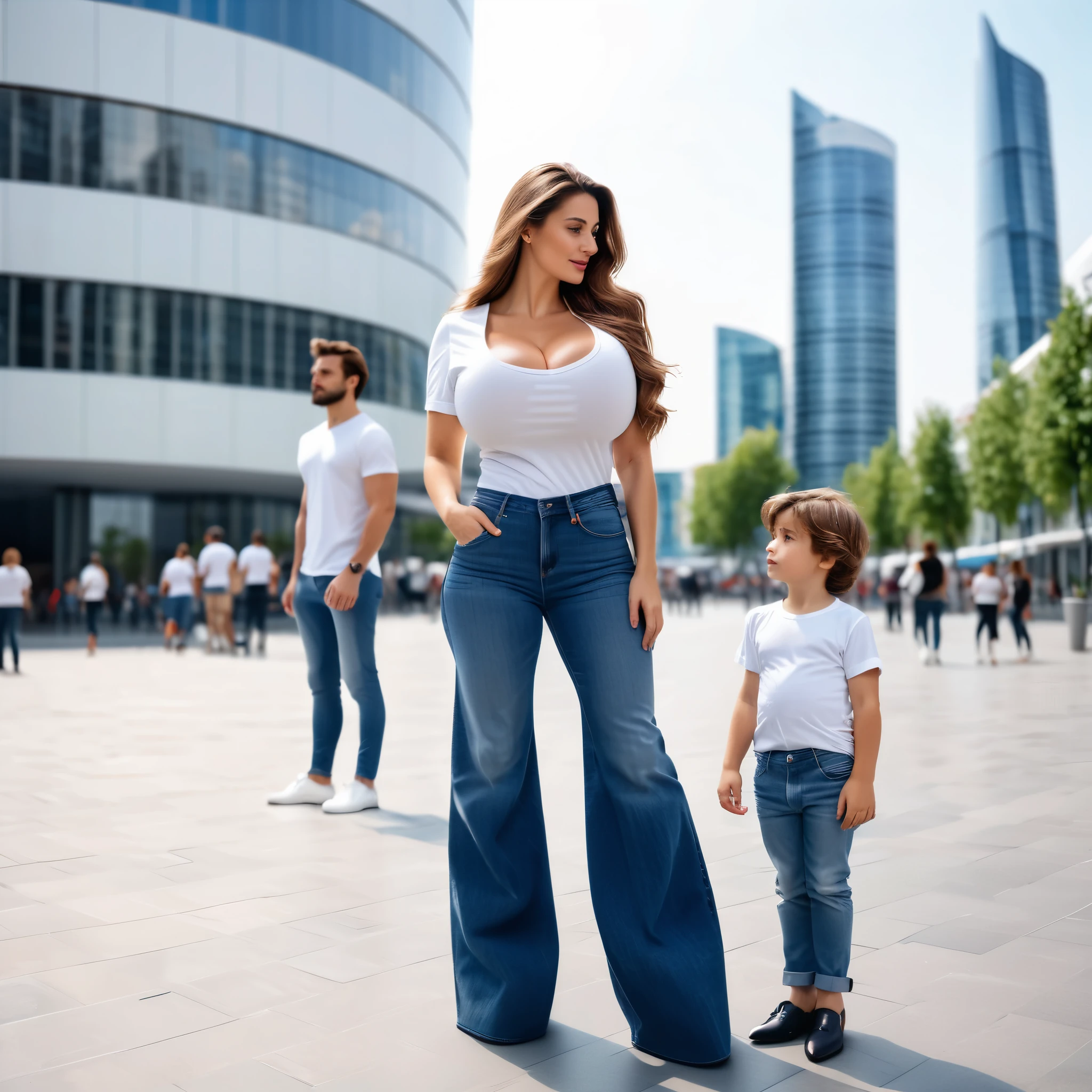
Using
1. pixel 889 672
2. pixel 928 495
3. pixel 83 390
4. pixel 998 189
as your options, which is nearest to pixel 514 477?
pixel 889 672

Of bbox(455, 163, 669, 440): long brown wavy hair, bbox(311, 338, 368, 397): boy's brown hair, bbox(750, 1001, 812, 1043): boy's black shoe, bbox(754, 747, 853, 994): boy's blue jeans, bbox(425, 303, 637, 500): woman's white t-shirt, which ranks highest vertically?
bbox(311, 338, 368, 397): boy's brown hair

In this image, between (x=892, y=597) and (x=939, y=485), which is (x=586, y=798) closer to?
(x=892, y=597)

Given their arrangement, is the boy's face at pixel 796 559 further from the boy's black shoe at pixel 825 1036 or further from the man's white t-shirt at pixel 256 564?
the man's white t-shirt at pixel 256 564

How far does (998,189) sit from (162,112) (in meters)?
140

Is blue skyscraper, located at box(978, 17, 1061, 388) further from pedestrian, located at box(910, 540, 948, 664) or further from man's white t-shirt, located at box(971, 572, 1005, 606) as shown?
pedestrian, located at box(910, 540, 948, 664)

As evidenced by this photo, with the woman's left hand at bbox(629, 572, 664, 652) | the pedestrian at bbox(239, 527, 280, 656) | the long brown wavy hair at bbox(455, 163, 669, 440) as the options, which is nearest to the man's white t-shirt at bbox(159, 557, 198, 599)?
the pedestrian at bbox(239, 527, 280, 656)

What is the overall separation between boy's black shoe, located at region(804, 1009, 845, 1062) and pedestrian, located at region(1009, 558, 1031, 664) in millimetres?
16093

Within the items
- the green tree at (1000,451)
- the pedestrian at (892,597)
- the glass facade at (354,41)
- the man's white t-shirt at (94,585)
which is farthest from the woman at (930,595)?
the green tree at (1000,451)

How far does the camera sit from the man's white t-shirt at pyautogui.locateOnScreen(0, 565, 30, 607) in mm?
15500

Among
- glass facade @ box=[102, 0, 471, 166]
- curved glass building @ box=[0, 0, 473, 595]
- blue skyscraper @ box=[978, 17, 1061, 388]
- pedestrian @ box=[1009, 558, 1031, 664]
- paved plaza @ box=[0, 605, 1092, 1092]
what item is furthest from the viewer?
blue skyscraper @ box=[978, 17, 1061, 388]

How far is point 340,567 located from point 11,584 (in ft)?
38.3

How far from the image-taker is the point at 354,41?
1244 inches

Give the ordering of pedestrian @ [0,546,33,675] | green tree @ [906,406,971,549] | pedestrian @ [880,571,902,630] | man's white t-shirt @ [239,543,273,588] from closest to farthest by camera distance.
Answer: pedestrian @ [0,546,33,675], man's white t-shirt @ [239,543,273,588], pedestrian @ [880,571,902,630], green tree @ [906,406,971,549]

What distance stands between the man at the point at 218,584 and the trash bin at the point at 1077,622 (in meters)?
14.2
